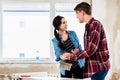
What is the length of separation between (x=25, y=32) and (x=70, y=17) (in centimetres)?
87

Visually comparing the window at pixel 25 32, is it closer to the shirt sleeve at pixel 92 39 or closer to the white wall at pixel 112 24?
the white wall at pixel 112 24

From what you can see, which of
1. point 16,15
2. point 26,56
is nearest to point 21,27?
point 16,15

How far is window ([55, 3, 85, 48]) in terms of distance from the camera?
14.9 feet

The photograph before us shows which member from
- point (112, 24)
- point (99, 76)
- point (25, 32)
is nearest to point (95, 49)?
point (99, 76)

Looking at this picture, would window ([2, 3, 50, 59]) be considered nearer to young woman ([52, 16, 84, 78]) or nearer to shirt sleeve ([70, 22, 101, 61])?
young woman ([52, 16, 84, 78])

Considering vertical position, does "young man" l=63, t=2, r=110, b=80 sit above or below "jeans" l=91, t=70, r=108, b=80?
above

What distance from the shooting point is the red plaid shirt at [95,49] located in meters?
2.63

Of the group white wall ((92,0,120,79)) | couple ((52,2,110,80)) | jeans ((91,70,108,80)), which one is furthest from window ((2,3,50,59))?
jeans ((91,70,108,80))

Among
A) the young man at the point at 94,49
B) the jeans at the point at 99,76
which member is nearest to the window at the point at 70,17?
A: the young man at the point at 94,49

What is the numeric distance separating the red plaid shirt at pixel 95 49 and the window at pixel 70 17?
1783mm

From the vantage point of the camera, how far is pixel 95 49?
263 cm

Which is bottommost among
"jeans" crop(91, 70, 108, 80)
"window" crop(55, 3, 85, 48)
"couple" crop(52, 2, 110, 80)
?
"jeans" crop(91, 70, 108, 80)

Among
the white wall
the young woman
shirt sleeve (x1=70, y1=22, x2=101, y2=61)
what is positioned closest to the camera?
shirt sleeve (x1=70, y1=22, x2=101, y2=61)

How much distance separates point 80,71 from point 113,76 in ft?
3.93
